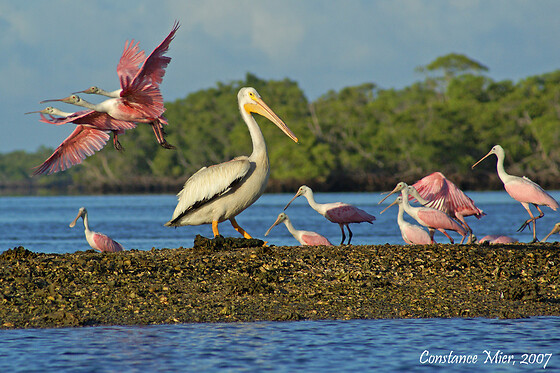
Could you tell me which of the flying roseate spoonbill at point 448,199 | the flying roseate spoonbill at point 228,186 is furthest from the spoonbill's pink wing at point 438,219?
the flying roseate spoonbill at point 228,186

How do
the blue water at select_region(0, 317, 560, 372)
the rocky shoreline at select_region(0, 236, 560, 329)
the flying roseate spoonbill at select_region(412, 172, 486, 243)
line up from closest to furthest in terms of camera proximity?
the blue water at select_region(0, 317, 560, 372)
the rocky shoreline at select_region(0, 236, 560, 329)
the flying roseate spoonbill at select_region(412, 172, 486, 243)

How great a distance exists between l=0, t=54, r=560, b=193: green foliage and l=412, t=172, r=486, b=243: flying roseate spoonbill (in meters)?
52.5

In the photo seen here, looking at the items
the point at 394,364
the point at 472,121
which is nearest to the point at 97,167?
the point at 472,121

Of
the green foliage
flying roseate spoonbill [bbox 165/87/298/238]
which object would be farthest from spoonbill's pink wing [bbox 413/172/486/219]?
the green foliage

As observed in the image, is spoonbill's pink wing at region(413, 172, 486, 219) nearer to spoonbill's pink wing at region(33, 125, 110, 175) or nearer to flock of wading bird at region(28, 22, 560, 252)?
flock of wading bird at region(28, 22, 560, 252)

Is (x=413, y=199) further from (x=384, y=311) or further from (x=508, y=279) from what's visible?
(x=384, y=311)

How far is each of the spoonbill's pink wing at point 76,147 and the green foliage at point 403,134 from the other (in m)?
56.4

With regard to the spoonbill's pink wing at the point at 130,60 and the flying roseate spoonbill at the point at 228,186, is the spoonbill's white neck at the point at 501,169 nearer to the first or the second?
the flying roseate spoonbill at the point at 228,186

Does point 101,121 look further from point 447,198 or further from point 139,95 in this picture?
point 447,198

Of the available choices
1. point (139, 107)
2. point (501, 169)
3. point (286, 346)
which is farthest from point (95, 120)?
point (501, 169)

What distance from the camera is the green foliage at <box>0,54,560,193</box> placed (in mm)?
69188

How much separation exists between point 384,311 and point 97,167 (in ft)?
299

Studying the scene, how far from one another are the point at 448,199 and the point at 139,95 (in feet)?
20.8

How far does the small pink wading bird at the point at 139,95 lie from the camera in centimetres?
1055
